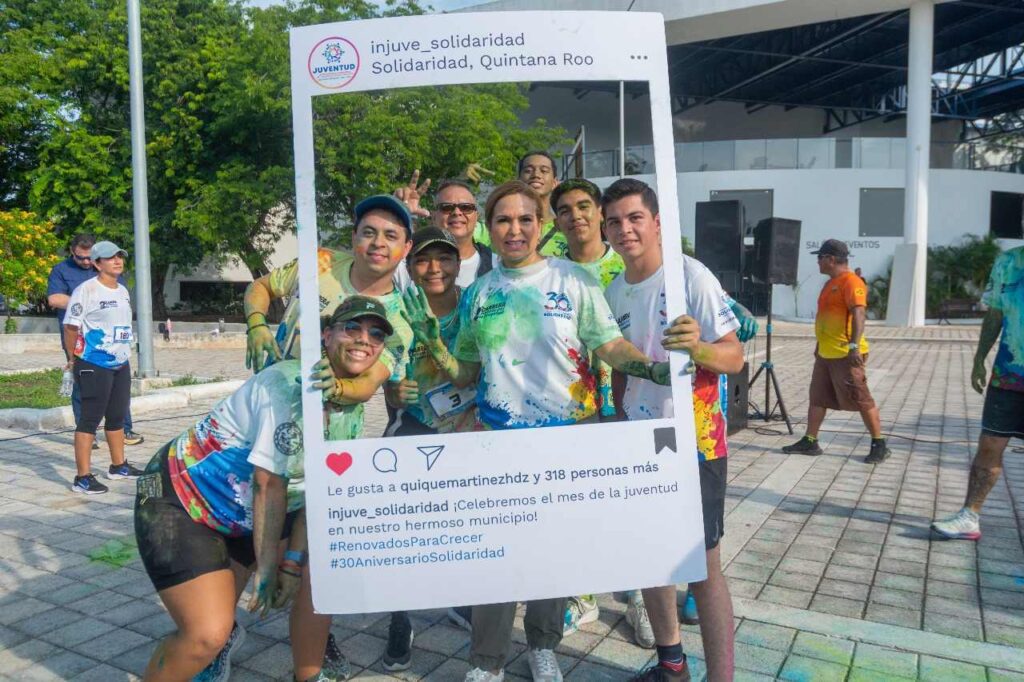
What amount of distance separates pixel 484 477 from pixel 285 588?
73 cm

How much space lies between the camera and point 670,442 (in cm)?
217

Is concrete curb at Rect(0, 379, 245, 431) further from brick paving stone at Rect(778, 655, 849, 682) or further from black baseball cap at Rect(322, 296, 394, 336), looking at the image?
brick paving stone at Rect(778, 655, 849, 682)

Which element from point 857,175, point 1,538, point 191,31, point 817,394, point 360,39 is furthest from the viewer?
point 857,175

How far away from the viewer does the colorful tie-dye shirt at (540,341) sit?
8.14ft

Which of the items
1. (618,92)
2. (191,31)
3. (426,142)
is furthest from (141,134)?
(191,31)

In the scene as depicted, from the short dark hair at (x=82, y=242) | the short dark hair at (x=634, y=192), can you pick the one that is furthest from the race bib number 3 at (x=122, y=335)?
the short dark hair at (x=634, y=192)

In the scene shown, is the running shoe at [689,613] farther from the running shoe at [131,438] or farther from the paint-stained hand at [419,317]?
the running shoe at [131,438]

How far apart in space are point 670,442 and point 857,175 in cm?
2881

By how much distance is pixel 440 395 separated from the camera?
287cm

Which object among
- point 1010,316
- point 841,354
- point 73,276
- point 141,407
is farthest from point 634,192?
point 141,407

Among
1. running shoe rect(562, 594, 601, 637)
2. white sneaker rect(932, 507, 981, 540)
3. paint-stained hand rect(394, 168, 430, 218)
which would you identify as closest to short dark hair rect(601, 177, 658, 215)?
paint-stained hand rect(394, 168, 430, 218)

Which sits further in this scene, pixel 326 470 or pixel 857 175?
pixel 857 175

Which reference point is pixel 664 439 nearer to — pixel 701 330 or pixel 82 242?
pixel 701 330

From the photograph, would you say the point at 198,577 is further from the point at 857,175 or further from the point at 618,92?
the point at 857,175
